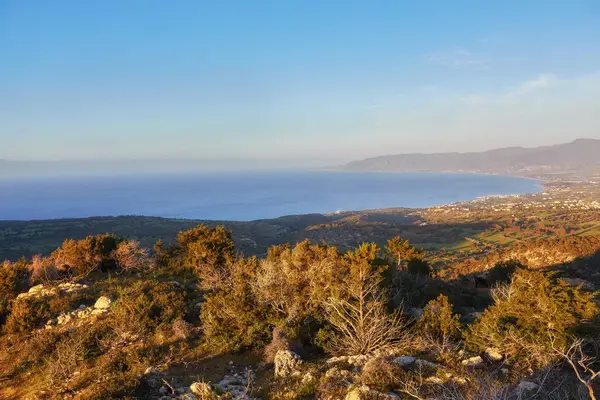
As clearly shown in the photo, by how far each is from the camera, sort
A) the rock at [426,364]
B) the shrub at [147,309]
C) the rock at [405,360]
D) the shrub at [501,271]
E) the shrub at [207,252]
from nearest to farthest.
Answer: the rock at [426,364] < the rock at [405,360] < the shrub at [147,309] < the shrub at [207,252] < the shrub at [501,271]

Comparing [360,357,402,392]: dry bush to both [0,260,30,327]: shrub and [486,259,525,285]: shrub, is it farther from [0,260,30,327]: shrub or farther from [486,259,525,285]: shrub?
[486,259,525,285]: shrub

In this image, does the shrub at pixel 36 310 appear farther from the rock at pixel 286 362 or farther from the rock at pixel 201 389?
the rock at pixel 286 362

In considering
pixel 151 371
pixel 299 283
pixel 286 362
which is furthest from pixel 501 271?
pixel 151 371

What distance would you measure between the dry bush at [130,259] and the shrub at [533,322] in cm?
1723

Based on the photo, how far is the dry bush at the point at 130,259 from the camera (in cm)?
1864

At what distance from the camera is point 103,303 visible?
12391 mm

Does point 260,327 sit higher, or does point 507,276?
point 260,327

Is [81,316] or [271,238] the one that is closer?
[81,316]

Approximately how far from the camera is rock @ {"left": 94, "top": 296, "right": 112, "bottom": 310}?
12.3m

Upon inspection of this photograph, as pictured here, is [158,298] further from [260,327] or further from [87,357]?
[260,327]

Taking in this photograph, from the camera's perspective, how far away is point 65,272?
17.6 meters

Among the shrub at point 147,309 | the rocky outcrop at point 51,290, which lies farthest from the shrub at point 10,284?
the shrub at point 147,309

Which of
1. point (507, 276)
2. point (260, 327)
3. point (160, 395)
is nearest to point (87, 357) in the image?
point (160, 395)

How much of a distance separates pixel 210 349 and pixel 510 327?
8493 mm
